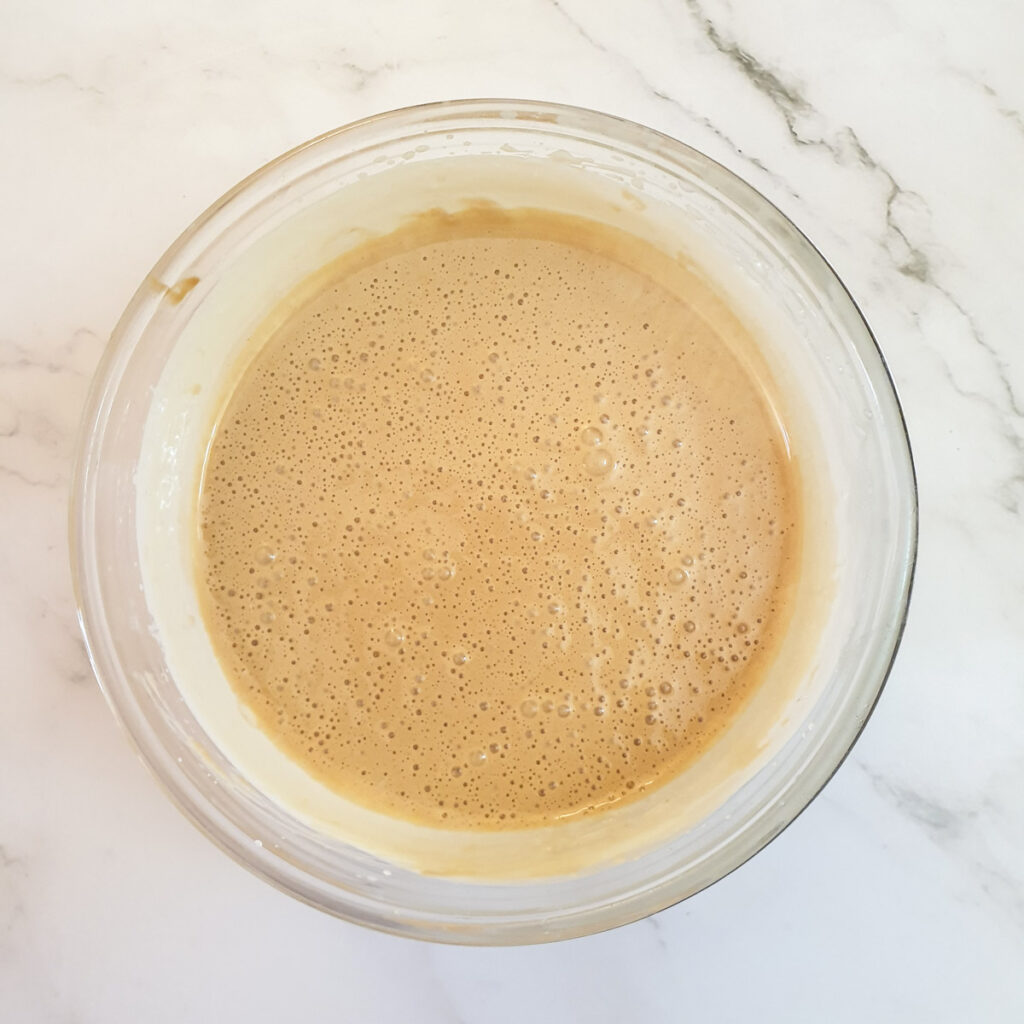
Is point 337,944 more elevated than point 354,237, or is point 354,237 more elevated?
point 354,237

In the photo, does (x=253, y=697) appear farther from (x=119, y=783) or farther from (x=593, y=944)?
(x=593, y=944)

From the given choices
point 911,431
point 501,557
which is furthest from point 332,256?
point 911,431

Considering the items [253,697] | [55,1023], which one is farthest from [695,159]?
[55,1023]

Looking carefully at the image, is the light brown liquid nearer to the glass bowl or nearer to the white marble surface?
the glass bowl

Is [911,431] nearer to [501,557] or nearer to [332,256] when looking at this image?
[501,557]

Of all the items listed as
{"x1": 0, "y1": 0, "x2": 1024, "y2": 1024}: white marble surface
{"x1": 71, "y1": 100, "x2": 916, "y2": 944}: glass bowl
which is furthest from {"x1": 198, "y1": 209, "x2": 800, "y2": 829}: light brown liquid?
{"x1": 0, "y1": 0, "x2": 1024, "y2": 1024}: white marble surface

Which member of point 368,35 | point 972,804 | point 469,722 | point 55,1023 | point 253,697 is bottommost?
point 55,1023
